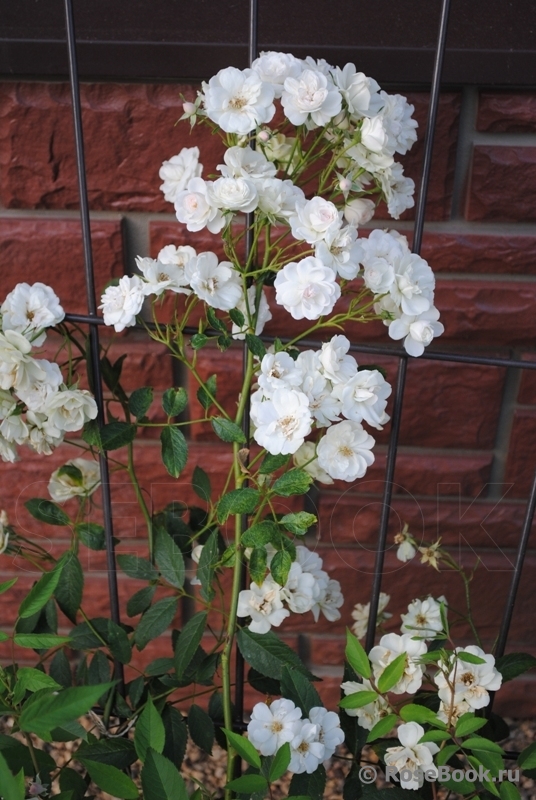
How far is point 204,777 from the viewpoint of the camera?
4.05ft

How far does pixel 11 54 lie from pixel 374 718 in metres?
0.89

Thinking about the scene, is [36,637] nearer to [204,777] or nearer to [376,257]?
[376,257]

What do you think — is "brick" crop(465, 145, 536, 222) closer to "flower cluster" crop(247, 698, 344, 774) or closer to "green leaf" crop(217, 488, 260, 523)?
"green leaf" crop(217, 488, 260, 523)

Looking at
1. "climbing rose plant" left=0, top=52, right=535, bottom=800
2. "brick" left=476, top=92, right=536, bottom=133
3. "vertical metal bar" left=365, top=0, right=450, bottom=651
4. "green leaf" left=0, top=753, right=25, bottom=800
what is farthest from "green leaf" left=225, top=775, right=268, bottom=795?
"brick" left=476, top=92, right=536, bottom=133

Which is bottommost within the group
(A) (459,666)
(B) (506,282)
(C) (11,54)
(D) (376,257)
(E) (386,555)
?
(E) (386,555)

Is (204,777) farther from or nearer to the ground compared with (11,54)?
nearer to the ground

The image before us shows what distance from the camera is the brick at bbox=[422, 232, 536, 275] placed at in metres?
1.00

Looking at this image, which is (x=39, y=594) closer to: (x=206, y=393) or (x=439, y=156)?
(x=206, y=393)

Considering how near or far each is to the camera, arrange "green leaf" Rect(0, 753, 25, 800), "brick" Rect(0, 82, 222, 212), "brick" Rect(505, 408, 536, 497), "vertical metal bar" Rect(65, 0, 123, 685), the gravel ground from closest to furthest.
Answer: "green leaf" Rect(0, 753, 25, 800), "vertical metal bar" Rect(65, 0, 123, 685), "brick" Rect(0, 82, 222, 212), "brick" Rect(505, 408, 536, 497), the gravel ground

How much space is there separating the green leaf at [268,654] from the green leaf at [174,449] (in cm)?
21

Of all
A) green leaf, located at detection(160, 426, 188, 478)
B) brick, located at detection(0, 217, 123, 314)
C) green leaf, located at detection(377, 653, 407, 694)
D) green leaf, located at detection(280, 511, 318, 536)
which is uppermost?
brick, located at detection(0, 217, 123, 314)

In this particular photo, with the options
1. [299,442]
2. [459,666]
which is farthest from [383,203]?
[459,666]

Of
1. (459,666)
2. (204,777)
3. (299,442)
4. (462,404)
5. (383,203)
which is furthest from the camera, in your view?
(204,777)

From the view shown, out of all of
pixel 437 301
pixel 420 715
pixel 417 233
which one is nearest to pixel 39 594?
pixel 420 715
